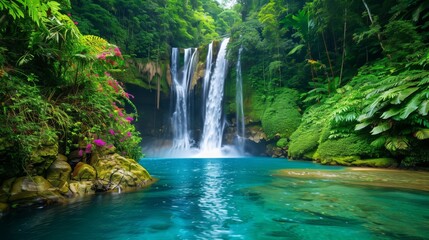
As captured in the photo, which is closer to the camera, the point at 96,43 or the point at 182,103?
the point at 96,43

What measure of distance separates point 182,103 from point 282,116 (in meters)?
9.23

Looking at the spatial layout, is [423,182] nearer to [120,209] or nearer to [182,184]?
[182,184]

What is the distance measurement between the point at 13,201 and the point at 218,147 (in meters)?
17.9

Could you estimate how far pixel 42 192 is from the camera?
454 cm

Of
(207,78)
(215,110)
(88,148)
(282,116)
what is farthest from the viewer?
(207,78)

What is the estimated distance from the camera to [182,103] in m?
23.4

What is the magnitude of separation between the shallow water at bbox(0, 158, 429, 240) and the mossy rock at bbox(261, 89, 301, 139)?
484 inches

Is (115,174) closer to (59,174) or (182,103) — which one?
(59,174)

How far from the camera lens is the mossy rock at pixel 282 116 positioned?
1791 cm

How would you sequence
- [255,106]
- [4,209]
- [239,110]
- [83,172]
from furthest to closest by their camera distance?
[239,110] → [255,106] → [83,172] → [4,209]

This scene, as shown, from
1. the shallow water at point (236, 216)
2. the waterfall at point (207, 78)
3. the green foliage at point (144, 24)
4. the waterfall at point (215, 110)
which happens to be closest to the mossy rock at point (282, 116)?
the waterfall at point (215, 110)

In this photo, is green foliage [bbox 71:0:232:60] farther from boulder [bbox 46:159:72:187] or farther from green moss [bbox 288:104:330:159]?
green moss [bbox 288:104:330:159]

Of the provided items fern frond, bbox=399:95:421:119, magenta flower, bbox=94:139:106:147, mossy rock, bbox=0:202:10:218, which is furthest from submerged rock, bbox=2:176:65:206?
fern frond, bbox=399:95:421:119

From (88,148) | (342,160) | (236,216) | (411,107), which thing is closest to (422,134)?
(411,107)
